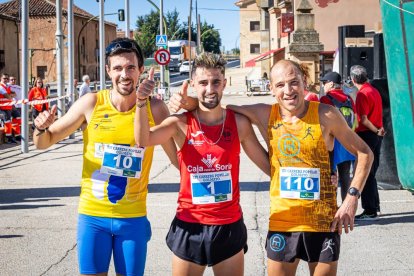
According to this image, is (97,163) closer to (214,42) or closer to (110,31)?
(110,31)

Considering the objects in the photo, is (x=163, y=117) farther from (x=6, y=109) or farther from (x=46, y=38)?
(x=46, y=38)

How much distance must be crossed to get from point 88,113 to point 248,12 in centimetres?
10016

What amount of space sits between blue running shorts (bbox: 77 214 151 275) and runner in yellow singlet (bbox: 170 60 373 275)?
815 mm

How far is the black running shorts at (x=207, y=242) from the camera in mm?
4609

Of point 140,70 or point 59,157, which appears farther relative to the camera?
point 59,157

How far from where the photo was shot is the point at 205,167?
468cm

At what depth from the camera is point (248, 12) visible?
339 feet

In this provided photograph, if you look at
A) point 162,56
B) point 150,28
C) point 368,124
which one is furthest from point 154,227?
point 150,28

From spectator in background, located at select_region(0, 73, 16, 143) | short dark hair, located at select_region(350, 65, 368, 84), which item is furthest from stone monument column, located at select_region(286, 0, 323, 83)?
short dark hair, located at select_region(350, 65, 368, 84)

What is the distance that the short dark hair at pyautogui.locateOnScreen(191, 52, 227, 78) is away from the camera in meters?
4.65

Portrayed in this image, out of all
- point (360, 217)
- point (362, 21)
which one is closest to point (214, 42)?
point (362, 21)

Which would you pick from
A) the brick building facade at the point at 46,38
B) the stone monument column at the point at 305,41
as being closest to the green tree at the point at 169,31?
the brick building facade at the point at 46,38

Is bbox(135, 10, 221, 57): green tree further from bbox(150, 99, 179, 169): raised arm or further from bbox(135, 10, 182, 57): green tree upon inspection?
bbox(150, 99, 179, 169): raised arm

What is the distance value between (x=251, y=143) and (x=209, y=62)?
61cm
